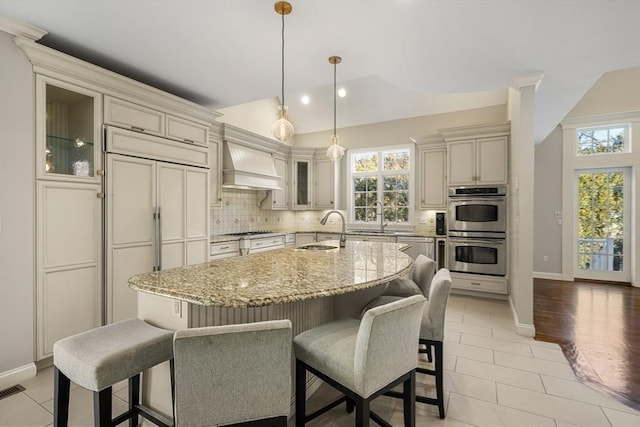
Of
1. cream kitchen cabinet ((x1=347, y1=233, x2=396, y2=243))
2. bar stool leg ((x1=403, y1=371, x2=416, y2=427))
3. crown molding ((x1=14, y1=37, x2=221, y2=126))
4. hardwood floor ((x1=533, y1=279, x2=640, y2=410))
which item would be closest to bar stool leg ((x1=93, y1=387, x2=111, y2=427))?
bar stool leg ((x1=403, y1=371, x2=416, y2=427))

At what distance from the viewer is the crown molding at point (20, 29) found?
211 centimetres

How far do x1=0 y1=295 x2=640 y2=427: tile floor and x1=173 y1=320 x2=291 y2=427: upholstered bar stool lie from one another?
84 centimetres

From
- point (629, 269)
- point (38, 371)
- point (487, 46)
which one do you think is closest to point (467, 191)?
point (487, 46)

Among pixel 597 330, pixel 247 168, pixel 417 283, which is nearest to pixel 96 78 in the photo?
pixel 247 168

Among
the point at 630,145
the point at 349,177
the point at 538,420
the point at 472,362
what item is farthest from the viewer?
the point at 349,177

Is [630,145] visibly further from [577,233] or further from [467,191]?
[467,191]

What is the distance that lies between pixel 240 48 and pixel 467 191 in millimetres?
3541

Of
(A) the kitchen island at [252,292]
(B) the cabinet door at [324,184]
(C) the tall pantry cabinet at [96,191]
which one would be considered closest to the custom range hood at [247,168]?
(B) the cabinet door at [324,184]

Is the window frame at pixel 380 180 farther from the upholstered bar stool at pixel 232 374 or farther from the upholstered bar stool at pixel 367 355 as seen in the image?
the upholstered bar stool at pixel 232 374

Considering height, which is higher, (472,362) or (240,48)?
(240,48)

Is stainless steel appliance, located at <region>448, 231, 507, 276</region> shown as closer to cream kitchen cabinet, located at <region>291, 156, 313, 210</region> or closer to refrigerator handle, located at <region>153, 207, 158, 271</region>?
cream kitchen cabinet, located at <region>291, 156, 313, 210</region>

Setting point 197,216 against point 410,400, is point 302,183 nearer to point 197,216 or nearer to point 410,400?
point 197,216

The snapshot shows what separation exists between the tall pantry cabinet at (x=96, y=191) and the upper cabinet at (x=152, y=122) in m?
0.01

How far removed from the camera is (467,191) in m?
4.46
